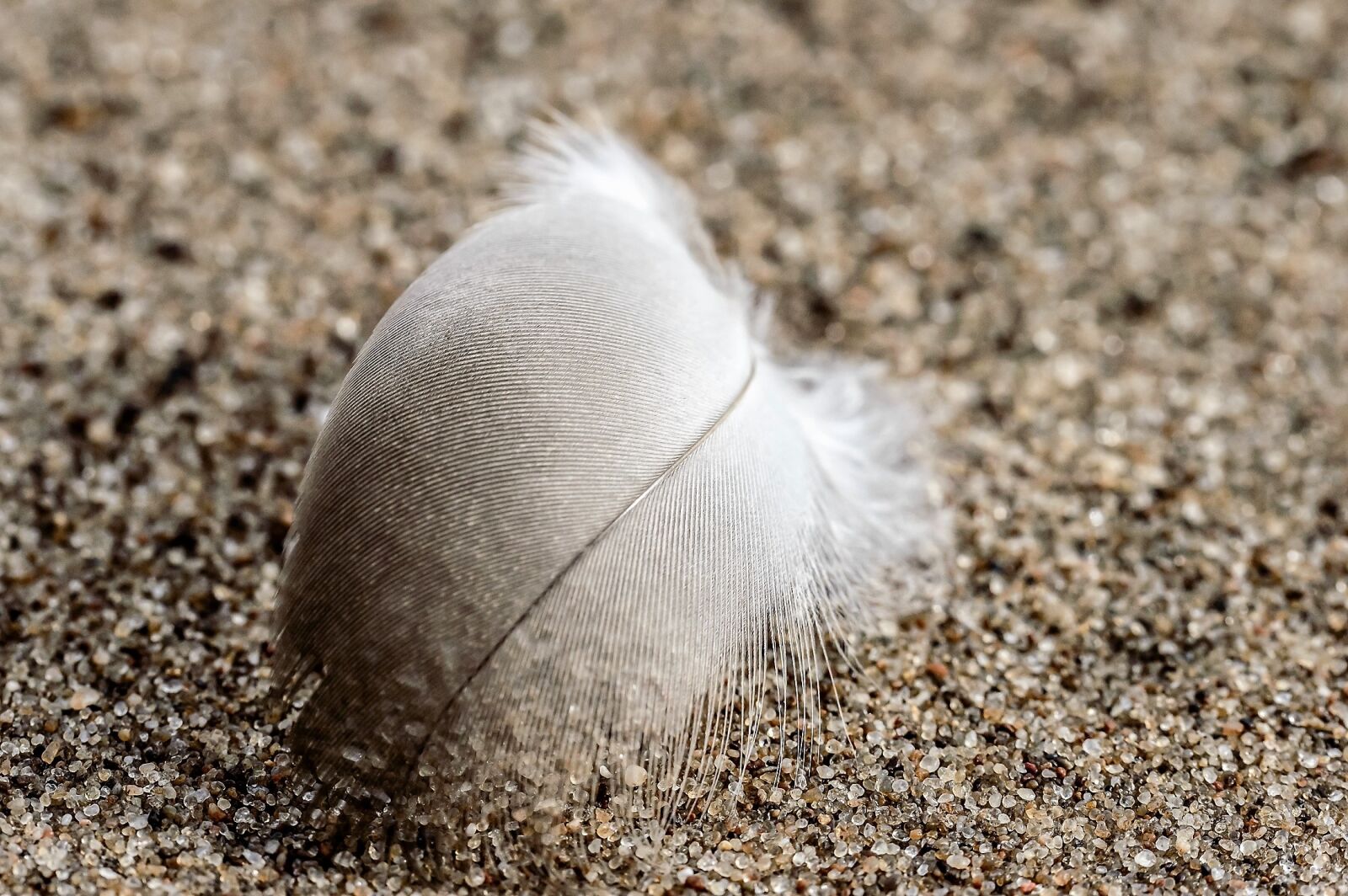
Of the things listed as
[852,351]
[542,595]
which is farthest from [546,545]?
[852,351]

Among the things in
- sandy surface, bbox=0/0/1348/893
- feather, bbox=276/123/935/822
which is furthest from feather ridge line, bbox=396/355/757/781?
sandy surface, bbox=0/0/1348/893

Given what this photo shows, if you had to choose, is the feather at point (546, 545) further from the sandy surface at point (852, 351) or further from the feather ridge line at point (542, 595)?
the sandy surface at point (852, 351)

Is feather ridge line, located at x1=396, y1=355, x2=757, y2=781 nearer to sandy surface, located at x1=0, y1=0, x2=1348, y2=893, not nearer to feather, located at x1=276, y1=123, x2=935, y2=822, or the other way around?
feather, located at x1=276, y1=123, x2=935, y2=822

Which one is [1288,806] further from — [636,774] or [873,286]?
[873,286]

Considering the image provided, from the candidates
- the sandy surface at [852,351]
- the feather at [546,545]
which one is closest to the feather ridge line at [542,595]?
the feather at [546,545]

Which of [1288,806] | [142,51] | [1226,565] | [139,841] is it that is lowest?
[139,841]

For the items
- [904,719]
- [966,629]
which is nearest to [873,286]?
[966,629]
